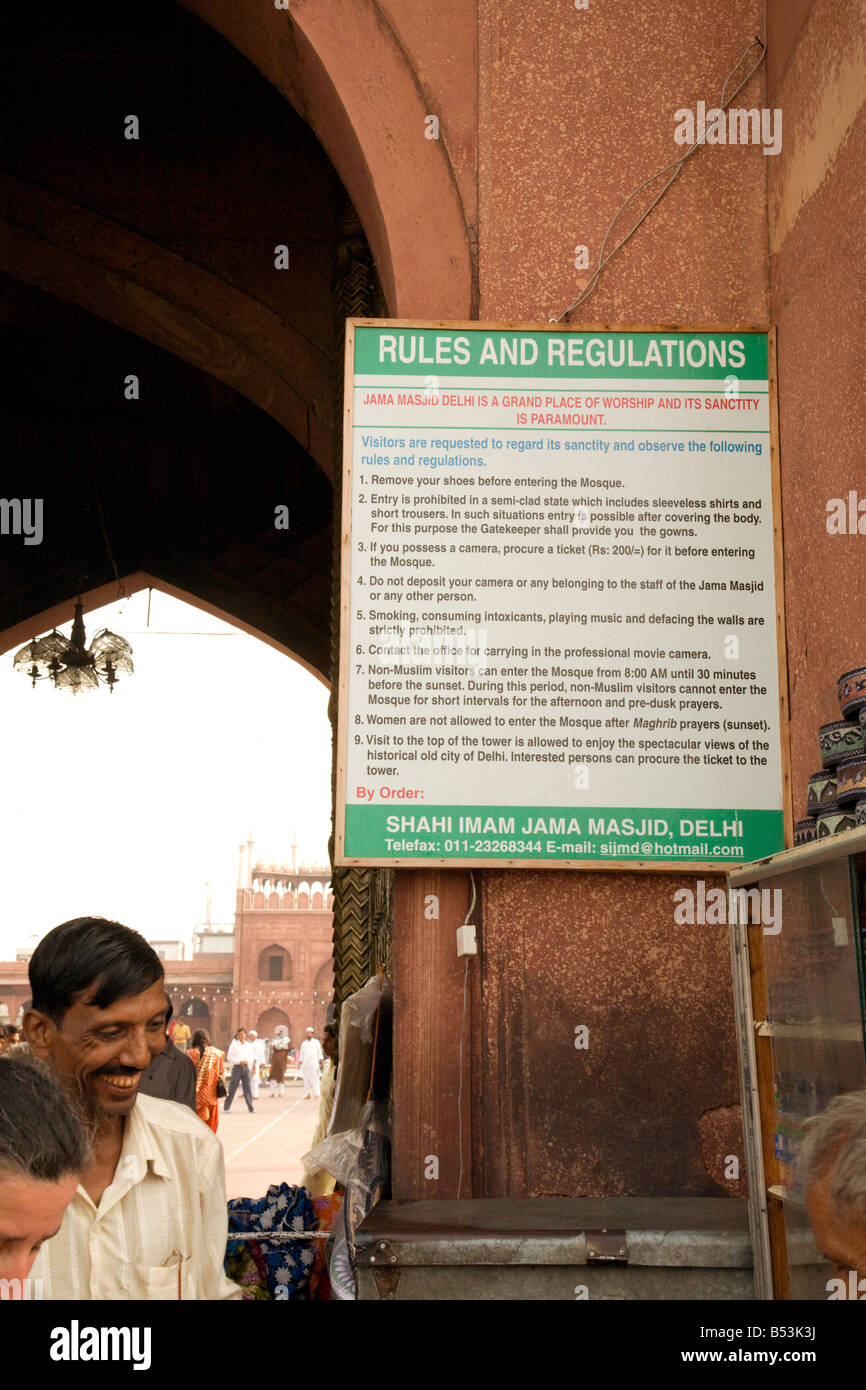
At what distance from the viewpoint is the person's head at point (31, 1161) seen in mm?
1519

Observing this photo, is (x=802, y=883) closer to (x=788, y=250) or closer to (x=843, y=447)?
(x=843, y=447)

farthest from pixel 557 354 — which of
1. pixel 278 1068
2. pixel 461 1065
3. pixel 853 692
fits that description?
pixel 278 1068

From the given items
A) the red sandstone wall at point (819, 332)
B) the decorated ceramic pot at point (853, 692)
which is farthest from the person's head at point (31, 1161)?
the red sandstone wall at point (819, 332)

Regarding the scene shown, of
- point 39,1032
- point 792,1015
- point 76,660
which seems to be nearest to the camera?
point 39,1032

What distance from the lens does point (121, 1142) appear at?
2.13 meters

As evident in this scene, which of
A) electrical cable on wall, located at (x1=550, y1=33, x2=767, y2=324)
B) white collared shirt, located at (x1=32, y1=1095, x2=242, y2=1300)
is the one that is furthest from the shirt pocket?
electrical cable on wall, located at (x1=550, y1=33, x2=767, y2=324)

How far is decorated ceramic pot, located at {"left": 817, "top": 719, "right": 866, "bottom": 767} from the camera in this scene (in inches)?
87.0

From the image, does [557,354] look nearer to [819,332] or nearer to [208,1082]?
[819,332]

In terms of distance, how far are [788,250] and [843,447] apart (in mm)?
647

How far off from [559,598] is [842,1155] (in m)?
1.73

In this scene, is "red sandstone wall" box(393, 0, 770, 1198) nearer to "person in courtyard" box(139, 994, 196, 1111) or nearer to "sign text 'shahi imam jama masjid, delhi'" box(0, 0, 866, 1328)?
"sign text 'shahi imam jama masjid, delhi'" box(0, 0, 866, 1328)

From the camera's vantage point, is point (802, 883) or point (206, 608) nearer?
point (802, 883)

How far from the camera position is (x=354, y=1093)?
3.22 metres
